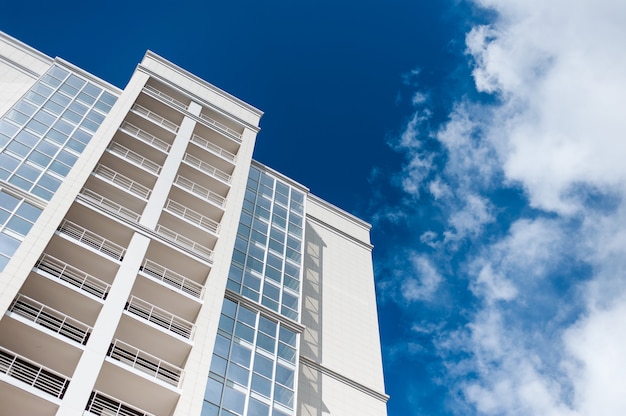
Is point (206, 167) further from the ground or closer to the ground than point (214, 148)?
→ closer to the ground

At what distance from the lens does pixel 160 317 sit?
28.0m

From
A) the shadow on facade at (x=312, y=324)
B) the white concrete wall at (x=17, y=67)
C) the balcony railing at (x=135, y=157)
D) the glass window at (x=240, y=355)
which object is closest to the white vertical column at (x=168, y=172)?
the balcony railing at (x=135, y=157)

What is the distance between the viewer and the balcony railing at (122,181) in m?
33.1

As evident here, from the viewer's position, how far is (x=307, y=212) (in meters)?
45.4

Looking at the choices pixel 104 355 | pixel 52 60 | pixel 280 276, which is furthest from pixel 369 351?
pixel 52 60

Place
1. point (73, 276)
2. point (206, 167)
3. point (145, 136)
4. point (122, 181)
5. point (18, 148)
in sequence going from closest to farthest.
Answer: point (73, 276) → point (18, 148) → point (122, 181) → point (145, 136) → point (206, 167)

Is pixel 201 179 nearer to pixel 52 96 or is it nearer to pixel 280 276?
pixel 280 276

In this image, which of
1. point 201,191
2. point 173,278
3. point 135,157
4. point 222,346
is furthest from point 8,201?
point 222,346

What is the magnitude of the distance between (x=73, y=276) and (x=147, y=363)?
491 centimetres

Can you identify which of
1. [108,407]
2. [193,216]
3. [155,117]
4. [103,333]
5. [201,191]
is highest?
[155,117]

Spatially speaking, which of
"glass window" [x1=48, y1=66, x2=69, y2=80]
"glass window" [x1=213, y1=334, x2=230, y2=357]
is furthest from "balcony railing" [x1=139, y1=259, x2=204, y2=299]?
"glass window" [x1=48, y1=66, x2=69, y2=80]

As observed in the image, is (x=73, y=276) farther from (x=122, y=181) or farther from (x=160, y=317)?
(x=122, y=181)

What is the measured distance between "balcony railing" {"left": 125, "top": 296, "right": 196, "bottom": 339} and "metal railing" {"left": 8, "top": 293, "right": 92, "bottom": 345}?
2.38m

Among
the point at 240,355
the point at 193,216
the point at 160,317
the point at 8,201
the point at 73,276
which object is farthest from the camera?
the point at 193,216
